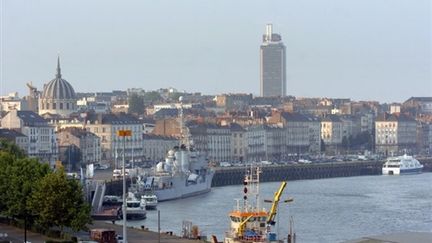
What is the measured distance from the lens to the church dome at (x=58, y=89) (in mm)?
106875

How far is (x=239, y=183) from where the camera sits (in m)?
80.0

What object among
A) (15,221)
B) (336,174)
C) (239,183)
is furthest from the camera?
(336,174)

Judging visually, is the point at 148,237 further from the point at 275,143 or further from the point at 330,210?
the point at 275,143

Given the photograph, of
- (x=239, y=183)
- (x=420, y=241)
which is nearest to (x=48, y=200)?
(x=420, y=241)

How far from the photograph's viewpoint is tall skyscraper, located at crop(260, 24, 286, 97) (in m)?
194

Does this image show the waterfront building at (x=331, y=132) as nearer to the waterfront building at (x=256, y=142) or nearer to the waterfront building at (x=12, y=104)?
the waterfront building at (x=256, y=142)

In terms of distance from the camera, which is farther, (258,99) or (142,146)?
(258,99)

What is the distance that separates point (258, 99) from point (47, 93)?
39.6 metres

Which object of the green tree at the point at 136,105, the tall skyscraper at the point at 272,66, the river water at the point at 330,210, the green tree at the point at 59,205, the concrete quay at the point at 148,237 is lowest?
the river water at the point at 330,210

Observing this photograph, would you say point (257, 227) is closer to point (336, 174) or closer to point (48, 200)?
point (48, 200)

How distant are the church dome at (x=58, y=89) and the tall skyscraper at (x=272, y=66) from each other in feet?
285

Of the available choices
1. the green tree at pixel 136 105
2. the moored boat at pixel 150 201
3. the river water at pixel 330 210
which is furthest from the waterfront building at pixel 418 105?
the moored boat at pixel 150 201

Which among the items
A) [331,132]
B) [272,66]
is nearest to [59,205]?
[331,132]

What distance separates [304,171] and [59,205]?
55500 mm
